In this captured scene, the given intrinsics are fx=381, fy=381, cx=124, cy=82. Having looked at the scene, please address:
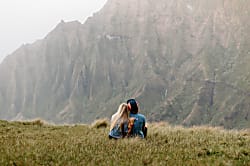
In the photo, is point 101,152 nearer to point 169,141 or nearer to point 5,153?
point 5,153

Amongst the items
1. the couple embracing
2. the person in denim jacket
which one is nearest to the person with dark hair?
the couple embracing

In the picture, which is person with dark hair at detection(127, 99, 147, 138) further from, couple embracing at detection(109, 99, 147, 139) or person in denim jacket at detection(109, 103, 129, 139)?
person in denim jacket at detection(109, 103, 129, 139)

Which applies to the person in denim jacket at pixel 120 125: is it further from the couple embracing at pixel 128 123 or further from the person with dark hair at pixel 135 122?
the person with dark hair at pixel 135 122

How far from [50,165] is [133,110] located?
23.0 feet

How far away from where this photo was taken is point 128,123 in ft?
48.2

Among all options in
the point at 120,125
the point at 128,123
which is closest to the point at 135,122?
the point at 128,123

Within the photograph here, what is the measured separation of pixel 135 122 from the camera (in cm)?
1461

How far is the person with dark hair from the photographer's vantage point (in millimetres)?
14438

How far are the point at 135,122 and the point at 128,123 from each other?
0.92 feet

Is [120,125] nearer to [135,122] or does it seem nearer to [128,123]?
[128,123]

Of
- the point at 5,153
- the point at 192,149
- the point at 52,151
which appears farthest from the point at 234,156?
the point at 5,153

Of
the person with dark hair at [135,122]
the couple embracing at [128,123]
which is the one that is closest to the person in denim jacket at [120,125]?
the couple embracing at [128,123]

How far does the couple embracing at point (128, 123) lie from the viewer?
14469 millimetres

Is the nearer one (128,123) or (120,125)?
(120,125)
